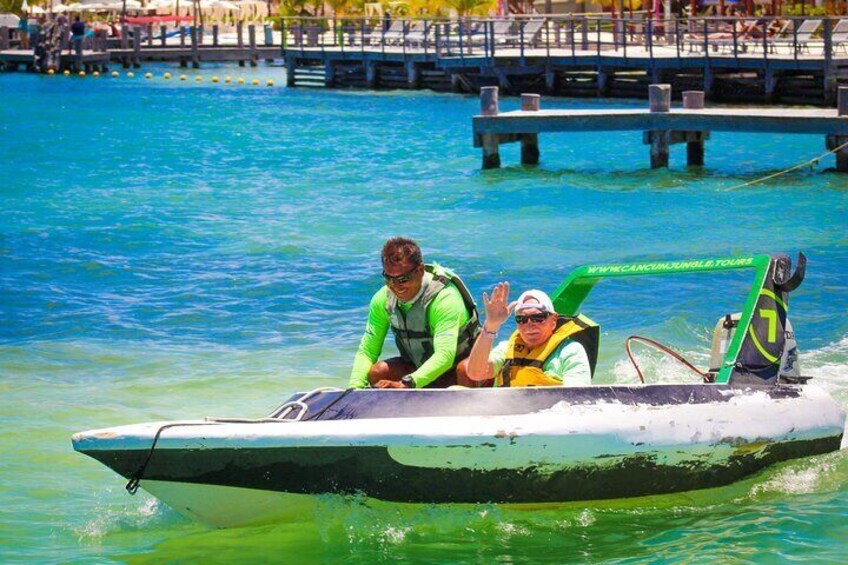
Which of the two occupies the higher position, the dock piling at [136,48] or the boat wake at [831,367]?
the dock piling at [136,48]

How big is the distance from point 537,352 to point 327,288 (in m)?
8.36

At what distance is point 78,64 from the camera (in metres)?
64.8

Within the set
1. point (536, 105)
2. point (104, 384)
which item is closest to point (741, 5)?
point (536, 105)

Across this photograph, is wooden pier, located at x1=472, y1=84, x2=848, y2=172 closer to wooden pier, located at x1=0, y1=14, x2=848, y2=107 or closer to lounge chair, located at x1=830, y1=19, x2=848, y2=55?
wooden pier, located at x1=0, y1=14, x2=848, y2=107

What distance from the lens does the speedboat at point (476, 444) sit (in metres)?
7.39

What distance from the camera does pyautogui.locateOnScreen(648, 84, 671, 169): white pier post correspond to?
24.7 m

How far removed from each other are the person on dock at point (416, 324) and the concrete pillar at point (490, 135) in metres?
17.2

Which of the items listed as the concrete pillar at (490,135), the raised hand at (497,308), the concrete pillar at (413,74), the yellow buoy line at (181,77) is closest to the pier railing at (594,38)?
the concrete pillar at (413,74)

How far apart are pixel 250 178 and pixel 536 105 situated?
6.20 meters

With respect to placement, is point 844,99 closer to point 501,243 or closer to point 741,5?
point 501,243

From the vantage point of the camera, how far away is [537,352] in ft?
27.0

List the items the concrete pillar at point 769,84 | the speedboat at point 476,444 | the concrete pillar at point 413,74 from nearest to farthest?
the speedboat at point 476,444 → the concrete pillar at point 769,84 → the concrete pillar at point 413,74

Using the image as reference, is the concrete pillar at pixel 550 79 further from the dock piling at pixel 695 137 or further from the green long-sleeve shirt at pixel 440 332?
the green long-sleeve shirt at pixel 440 332

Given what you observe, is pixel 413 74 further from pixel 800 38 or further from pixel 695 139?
pixel 695 139
